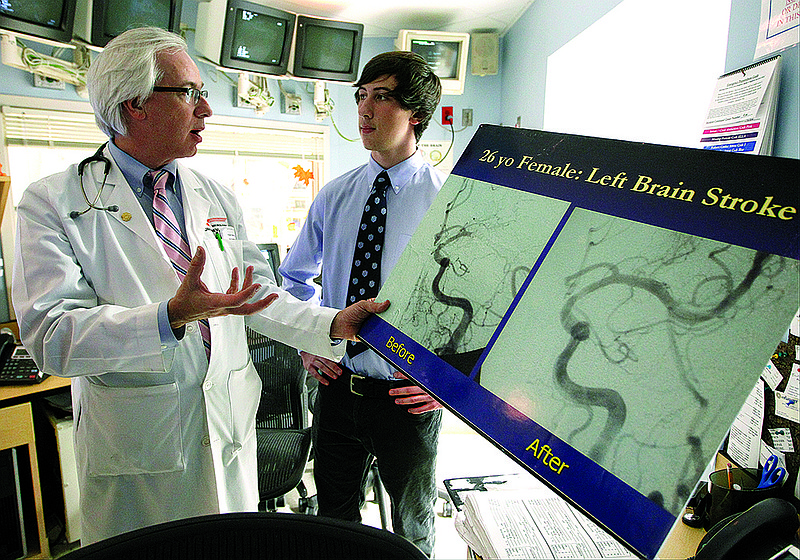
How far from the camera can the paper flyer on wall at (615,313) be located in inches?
20.1

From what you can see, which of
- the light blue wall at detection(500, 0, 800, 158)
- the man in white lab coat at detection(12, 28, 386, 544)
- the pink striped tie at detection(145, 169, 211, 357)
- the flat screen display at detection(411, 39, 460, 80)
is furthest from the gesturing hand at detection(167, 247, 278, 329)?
the flat screen display at detection(411, 39, 460, 80)

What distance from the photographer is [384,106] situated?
5.01 ft

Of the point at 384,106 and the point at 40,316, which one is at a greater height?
the point at 384,106

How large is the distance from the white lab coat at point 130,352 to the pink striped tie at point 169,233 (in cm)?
2

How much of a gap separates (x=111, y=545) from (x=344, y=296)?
0.94 metres

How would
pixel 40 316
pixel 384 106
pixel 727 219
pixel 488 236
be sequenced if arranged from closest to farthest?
pixel 727 219
pixel 488 236
pixel 40 316
pixel 384 106

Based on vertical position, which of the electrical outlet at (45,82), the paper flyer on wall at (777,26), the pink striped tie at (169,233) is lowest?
the pink striped tie at (169,233)

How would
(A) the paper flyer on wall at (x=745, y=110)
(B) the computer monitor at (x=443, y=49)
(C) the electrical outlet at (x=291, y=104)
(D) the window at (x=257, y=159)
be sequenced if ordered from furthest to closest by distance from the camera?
(C) the electrical outlet at (x=291, y=104), (B) the computer monitor at (x=443, y=49), (D) the window at (x=257, y=159), (A) the paper flyer on wall at (x=745, y=110)

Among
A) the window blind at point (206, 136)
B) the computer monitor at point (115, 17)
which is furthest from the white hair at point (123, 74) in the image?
the window blind at point (206, 136)

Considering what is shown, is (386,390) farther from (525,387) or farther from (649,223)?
(649,223)

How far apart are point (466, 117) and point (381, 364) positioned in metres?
2.96

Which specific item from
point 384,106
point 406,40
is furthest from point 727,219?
point 406,40

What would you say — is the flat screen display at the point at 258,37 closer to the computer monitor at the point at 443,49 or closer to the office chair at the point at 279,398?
the computer monitor at the point at 443,49

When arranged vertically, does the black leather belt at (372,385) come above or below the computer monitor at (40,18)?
below
